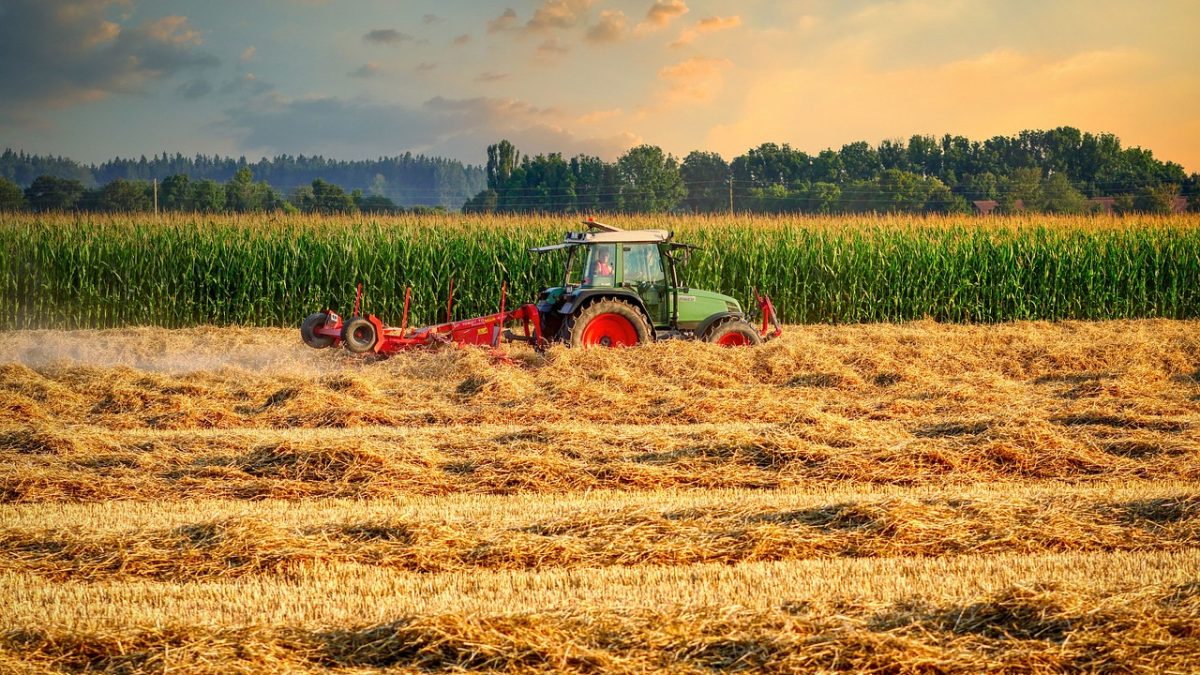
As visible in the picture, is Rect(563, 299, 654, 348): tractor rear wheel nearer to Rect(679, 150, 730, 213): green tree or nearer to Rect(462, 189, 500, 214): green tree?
Rect(462, 189, 500, 214): green tree

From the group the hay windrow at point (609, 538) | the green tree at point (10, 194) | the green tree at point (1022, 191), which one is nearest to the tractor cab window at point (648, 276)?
the hay windrow at point (609, 538)

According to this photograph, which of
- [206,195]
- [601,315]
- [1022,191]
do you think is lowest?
[601,315]

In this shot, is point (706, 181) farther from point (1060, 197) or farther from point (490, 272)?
point (490, 272)

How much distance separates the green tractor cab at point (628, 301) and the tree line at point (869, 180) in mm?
44001

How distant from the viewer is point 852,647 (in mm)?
4594

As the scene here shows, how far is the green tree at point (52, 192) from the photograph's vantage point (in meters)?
61.2

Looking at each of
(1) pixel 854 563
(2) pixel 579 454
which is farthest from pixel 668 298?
(1) pixel 854 563

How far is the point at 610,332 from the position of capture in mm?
13062

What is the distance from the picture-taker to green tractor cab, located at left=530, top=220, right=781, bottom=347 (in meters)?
13.0

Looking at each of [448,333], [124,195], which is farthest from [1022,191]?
[448,333]

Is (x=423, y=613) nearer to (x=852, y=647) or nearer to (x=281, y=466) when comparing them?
(x=852, y=647)

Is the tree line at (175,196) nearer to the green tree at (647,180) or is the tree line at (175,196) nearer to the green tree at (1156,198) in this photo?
the green tree at (647,180)

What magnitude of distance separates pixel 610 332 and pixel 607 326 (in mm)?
79

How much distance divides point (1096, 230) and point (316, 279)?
16.3 metres
